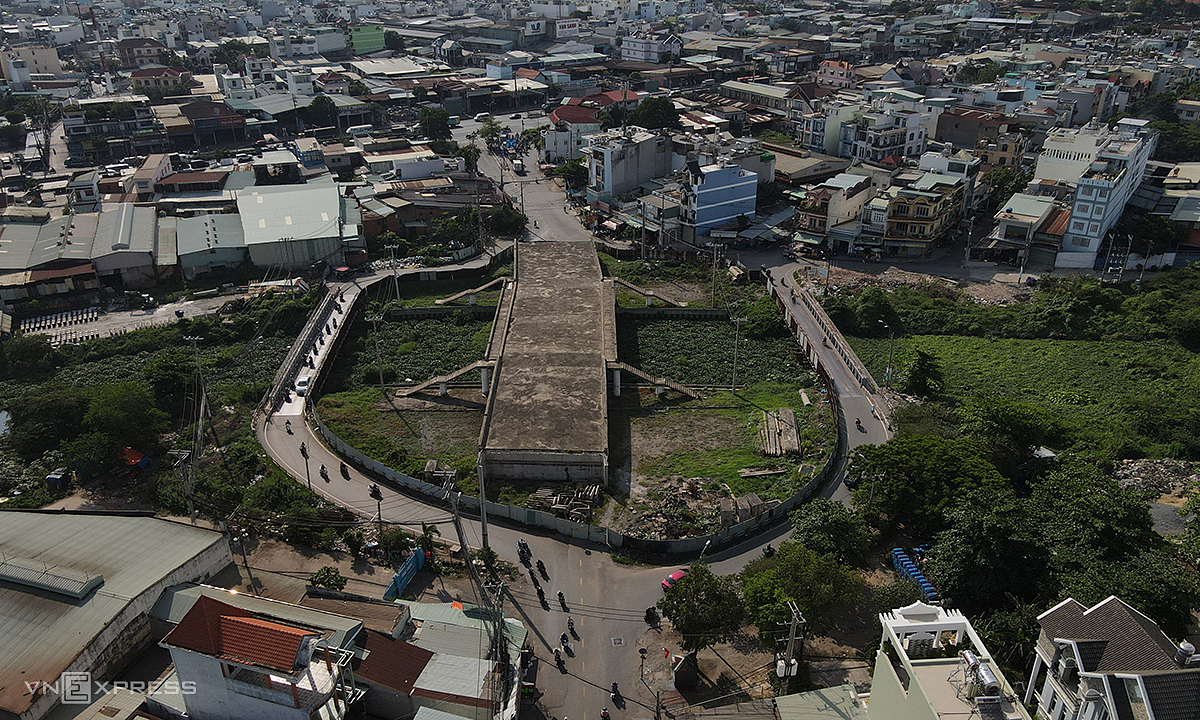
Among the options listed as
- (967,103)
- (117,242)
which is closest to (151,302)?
(117,242)

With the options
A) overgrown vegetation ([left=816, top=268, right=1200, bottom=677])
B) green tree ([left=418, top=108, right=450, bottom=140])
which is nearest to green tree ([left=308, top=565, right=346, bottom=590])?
overgrown vegetation ([left=816, top=268, right=1200, bottom=677])

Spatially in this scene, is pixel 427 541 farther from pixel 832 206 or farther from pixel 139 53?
pixel 139 53

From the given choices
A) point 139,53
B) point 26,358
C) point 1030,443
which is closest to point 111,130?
point 139,53

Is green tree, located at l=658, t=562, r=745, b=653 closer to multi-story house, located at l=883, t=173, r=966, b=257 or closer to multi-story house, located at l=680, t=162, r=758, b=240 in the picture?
multi-story house, located at l=680, t=162, r=758, b=240

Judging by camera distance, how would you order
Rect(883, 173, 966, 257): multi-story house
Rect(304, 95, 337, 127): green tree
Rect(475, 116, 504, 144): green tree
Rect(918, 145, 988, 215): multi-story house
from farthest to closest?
Rect(304, 95, 337, 127): green tree
Rect(475, 116, 504, 144): green tree
Rect(918, 145, 988, 215): multi-story house
Rect(883, 173, 966, 257): multi-story house

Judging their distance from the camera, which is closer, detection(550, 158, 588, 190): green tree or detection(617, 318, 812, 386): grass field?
detection(617, 318, 812, 386): grass field

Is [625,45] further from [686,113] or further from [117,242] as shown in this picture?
[117,242]
